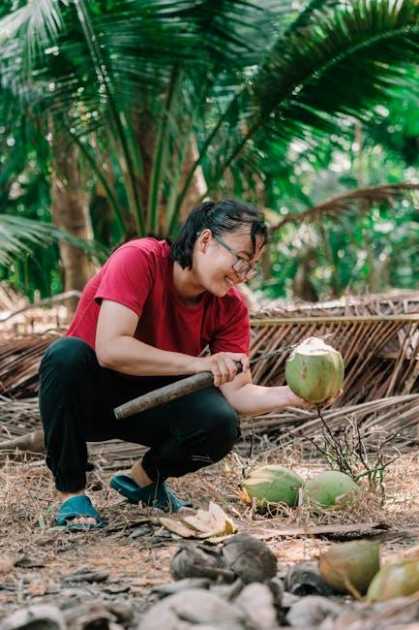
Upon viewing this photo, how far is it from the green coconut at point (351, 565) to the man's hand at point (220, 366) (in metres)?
0.87

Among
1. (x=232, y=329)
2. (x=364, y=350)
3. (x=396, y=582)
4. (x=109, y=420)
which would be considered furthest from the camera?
(x=364, y=350)

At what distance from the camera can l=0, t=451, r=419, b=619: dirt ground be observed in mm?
2340

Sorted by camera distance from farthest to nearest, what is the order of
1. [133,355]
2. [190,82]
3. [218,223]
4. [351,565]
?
[190,82], [218,223], [133,355], [351,565]

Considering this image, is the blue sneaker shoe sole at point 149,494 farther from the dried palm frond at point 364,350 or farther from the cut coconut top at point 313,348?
the dried palm frond at point 364,350

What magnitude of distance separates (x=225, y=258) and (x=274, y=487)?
738 millimetres

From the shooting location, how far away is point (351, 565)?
6.91 ft

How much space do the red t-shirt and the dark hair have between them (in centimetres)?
9

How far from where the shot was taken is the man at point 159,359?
300 centimetres

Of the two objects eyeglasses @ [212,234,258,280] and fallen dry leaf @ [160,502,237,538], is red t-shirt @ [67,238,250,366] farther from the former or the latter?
fallen dry leaf @ [160,502,237,538]

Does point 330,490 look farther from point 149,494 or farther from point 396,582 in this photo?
point 396,582

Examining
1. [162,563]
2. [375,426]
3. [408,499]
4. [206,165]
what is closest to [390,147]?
[206,165]

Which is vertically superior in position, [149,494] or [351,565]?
[351,565]

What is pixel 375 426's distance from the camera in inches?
166

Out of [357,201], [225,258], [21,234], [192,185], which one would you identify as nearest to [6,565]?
[225,258]
